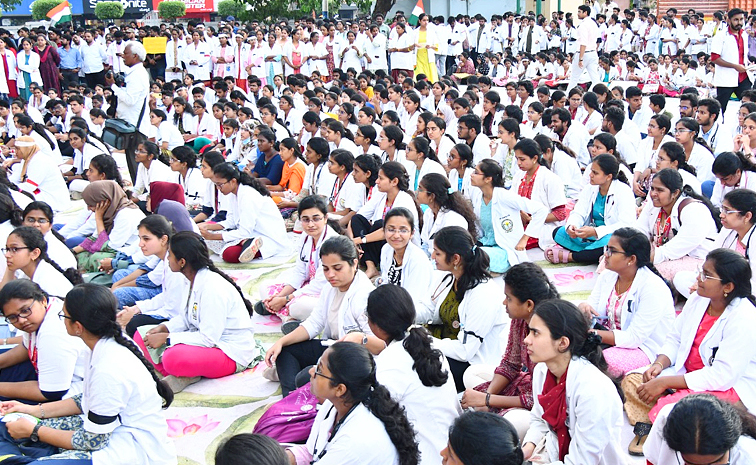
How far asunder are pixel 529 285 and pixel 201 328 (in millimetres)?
1708

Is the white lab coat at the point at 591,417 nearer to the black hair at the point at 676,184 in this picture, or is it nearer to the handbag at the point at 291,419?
the handbag at the point at 291,419

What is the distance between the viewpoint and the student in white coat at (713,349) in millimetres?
3174

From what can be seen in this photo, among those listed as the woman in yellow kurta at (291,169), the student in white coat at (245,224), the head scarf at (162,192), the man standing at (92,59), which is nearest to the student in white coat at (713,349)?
the student in white coat at (245,224)

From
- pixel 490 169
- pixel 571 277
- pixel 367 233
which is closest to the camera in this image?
pixel 490 169

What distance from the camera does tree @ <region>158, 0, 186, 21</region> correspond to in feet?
86.9

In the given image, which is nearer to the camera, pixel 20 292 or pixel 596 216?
pixel 20 292

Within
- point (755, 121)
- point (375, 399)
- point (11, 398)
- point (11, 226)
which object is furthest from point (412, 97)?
point (375, 399)

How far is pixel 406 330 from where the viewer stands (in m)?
3.12

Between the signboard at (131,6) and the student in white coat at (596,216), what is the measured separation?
84.7 ft

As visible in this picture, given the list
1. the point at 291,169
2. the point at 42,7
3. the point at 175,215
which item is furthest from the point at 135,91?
the point at 42,7

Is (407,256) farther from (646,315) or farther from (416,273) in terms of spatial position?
(646,315)

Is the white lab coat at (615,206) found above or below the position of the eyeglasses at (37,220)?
below

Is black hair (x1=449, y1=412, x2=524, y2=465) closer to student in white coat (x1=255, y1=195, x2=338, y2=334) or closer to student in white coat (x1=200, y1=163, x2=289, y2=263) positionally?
student in white coat (x1=255, y1=195, x2=338, y2=334)

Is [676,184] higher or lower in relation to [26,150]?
lower
